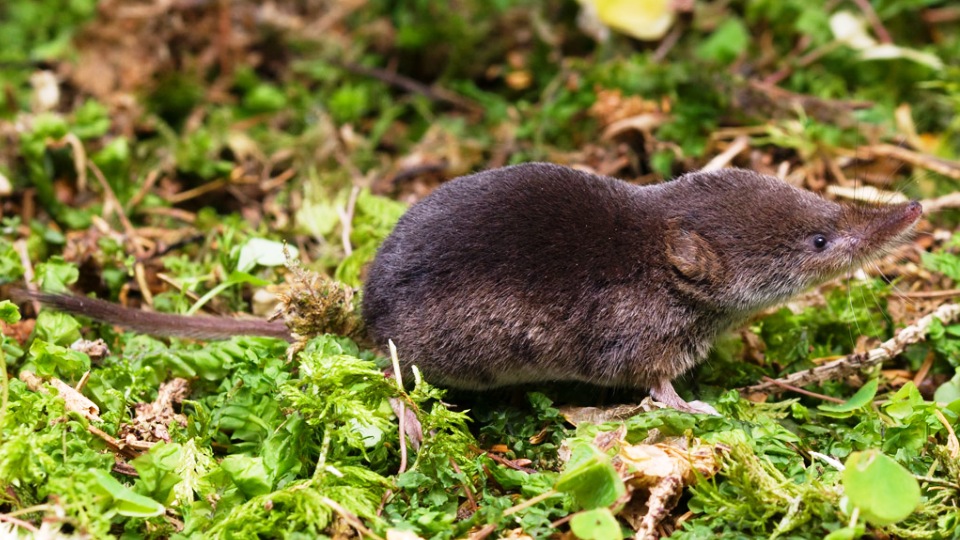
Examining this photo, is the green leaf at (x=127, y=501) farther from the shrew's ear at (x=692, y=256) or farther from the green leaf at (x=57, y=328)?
the shrew's ear at (x=692, y=256)

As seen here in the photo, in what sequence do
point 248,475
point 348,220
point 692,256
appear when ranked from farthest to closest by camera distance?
point 348,220
point 692,256
point 248,475

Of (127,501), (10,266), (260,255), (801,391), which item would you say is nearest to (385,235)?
(260,255)

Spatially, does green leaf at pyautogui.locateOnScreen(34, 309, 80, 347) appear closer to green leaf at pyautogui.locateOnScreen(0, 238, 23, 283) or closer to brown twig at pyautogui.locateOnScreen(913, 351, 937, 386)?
green leaf at pyautogui.locateOnScreen(0, 238, 23, 283)

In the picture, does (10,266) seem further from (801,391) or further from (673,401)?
(801,391)

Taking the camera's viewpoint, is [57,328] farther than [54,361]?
Yes

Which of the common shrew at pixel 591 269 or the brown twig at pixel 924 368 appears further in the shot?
the brown twig at pixel 924 368

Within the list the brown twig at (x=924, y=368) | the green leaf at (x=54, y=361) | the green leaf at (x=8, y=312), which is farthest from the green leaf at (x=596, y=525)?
the green leaf at (x=8, y=312)

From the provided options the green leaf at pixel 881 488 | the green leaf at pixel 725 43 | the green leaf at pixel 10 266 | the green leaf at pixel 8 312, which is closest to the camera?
the green leaf at pixel 881 488

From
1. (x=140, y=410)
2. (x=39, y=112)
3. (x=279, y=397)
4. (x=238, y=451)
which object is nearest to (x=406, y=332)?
(x=279, y=397)
